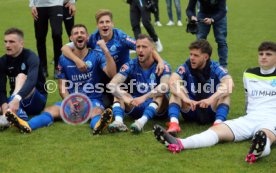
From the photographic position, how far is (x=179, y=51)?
38.1 feet

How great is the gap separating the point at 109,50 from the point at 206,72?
1.60 meters

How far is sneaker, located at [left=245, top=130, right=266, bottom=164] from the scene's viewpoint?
4703 millimetres

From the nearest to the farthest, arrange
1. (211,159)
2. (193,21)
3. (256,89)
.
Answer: (211,159) → (256,89) → (193,21)

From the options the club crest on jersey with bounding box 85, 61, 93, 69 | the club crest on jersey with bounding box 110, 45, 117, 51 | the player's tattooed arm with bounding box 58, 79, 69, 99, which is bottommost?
the player's tattooed arm with bounding box 58, 79, 69, 99

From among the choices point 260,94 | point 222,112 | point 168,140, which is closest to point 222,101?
point 222,112

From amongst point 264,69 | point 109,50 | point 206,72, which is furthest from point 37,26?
point 264,69

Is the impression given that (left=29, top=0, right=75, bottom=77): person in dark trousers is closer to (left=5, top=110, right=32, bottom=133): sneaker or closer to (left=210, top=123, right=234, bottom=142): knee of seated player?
(left=5, top=110, right=32, bottom=133): sneaker

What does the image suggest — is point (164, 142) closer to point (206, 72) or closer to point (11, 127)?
point (206, 72)

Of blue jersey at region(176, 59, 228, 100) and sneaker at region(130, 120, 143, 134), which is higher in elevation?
blue jersey at region(176, 59, 228, 100)

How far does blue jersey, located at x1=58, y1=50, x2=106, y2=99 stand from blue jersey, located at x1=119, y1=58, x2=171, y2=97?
1.35 feet

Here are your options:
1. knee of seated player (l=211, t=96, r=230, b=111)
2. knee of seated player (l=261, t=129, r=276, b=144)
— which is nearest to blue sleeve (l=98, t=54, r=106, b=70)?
knee of seated player (l=211, t=96, r=230, b=111)

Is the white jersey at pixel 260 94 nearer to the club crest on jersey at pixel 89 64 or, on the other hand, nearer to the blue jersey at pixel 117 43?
the blue jersey at pixel 117 43

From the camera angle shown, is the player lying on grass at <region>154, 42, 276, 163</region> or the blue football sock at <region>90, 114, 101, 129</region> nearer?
the player lying on grass at <region>154, 42, 276, 163</region>

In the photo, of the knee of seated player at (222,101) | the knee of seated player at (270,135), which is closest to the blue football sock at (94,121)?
the knee of seated player at (222,101)
